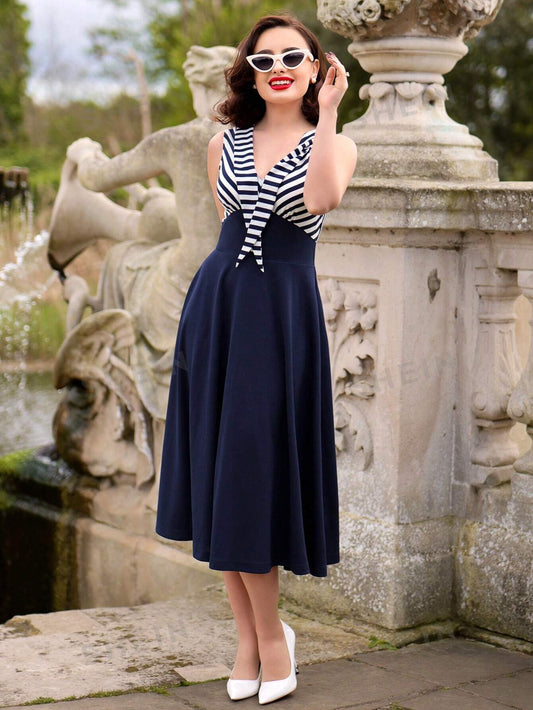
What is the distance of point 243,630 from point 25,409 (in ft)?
19.6

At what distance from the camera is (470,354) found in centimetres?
359

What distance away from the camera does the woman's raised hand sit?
2.73 m

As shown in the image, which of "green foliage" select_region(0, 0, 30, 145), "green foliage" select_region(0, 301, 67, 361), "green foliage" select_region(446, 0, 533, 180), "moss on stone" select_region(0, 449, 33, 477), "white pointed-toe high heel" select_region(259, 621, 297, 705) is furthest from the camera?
"green foliage" select_region(0, 0, 30, 145)

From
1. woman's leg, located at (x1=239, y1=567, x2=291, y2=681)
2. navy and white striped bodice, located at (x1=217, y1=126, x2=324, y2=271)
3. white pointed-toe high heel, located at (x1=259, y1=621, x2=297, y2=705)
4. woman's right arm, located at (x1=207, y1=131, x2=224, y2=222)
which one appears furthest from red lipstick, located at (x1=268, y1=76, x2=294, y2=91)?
white pointed-toe high heel, located at (x1=259, y1=621, x2=297, y2=705)

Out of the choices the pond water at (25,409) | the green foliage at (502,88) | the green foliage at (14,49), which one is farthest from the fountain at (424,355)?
the green foliage at (14,49)

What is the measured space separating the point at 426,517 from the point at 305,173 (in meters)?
1.27

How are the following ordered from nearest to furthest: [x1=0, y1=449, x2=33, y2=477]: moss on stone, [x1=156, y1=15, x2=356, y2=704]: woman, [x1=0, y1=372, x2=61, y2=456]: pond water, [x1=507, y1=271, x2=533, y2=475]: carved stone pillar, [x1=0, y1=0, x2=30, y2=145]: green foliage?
Result: 1. [x1=156, y1=15, x2=356, y2=704]: woman
2. [x1=507, y1=271, x2=533, y2=475]: carved stone pillar
3. [x1=0, y1=449, x2=33, y2=477]: moss on stone
4. [x1=0, y1=372, x2=61, y2=456]: pond water
5. [x1=0, y1=0, x2=30, y2=145]: green foliage

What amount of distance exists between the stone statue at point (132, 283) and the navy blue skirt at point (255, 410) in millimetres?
1775

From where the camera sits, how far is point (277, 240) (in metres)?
2.88

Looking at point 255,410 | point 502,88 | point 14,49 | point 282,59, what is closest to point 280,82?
point 282,59

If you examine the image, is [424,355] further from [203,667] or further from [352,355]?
[203,667]

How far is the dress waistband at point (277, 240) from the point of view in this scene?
113 inches

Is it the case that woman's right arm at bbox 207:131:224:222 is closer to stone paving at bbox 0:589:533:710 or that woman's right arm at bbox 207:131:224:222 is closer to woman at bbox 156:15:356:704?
woman at bbox 156:15:356:704

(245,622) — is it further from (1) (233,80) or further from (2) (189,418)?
(1) (233,80)
